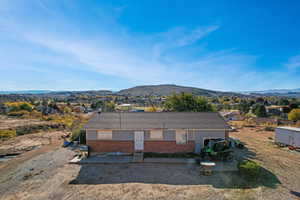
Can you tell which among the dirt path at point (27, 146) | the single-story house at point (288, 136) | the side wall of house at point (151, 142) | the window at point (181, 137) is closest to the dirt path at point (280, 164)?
the single-story house at point (288, 136)

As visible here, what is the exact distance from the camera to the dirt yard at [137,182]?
8484 millimetres

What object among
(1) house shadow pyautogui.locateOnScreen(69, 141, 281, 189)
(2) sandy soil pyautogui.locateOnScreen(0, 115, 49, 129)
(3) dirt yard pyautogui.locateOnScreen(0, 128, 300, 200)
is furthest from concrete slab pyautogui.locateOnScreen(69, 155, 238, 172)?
(2) sandy soil pyautogui.locateOnScreen(0, 115, 49, 129)

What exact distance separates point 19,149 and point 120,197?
1520 cm

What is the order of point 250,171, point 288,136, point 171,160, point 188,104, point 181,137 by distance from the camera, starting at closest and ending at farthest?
1. point 250,171
2. point 171,160
3. point 181,137
4. point 288,136
5. point 188,104

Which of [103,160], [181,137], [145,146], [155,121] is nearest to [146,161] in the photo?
[145,146]

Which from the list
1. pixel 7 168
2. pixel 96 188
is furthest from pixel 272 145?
pixel 7 168

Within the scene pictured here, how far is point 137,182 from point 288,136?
1599 cm

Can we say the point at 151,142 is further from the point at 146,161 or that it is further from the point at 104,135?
the point at 104,135

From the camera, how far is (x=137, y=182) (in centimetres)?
964

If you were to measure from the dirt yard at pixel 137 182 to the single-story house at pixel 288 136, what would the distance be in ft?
13.2

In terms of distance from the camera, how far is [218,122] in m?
14.1

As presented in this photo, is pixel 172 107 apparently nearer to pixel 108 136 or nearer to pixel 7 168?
pixel 108 136

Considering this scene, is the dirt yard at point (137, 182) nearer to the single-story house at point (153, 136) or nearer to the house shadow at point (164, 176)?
the house shadow at point (164, 176)

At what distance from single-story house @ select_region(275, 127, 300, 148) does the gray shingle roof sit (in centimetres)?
762
